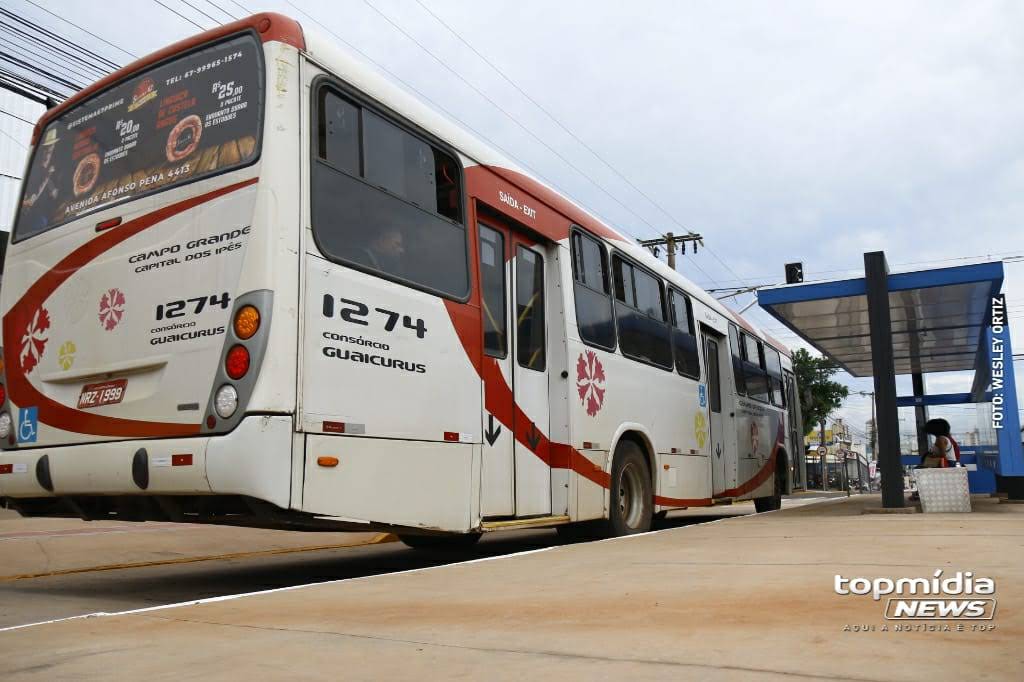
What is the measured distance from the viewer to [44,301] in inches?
253

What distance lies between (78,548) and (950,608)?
8953 mm

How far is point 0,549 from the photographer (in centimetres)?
934

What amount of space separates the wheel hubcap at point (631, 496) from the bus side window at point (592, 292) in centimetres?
147

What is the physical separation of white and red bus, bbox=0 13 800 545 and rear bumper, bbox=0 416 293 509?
13 millimetres

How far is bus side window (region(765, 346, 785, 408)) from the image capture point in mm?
16250

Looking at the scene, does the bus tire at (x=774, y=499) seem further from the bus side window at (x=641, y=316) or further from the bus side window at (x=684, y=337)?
the bus side window at (x=641, y=316)

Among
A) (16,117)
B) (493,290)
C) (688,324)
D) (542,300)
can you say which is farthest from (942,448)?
(16,117)

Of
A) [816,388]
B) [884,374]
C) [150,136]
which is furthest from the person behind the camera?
[816,388]

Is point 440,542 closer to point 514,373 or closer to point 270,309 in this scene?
point 514,373

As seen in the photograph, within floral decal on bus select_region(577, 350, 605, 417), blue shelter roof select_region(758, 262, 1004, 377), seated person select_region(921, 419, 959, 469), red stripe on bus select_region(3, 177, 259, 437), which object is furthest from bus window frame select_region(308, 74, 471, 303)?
seated person select_region(921, 419, 959, 469)

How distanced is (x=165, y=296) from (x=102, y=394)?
803 millimetres

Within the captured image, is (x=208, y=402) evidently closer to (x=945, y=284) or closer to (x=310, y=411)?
(x=310, y=411)

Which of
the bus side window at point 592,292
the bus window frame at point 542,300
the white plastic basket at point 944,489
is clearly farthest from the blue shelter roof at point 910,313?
the bus window frame at point 542,300

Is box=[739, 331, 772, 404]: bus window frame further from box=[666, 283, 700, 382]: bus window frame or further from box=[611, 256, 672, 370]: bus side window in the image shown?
box=[611, 256, 672, 370]: bus side window
